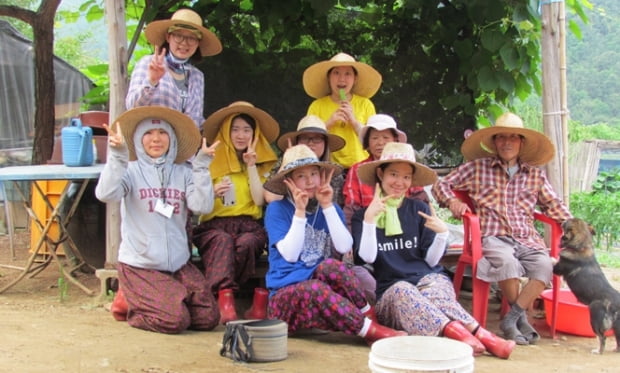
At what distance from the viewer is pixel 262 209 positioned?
4992mm

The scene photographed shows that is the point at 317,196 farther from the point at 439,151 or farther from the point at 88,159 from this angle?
the point at 439,151

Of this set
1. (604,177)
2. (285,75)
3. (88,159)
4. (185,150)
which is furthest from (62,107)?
(604,177)

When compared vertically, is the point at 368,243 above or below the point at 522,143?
below

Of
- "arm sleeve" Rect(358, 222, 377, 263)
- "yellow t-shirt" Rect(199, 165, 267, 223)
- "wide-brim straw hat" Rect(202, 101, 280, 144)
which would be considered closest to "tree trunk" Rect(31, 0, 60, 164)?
"wide-brim straw hat" Rect(202, 101, 280, 144)

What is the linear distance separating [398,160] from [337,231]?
22.1 inches

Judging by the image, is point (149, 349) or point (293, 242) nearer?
point (149, 349)

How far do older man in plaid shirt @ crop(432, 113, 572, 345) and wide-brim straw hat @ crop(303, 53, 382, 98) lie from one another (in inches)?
35.2

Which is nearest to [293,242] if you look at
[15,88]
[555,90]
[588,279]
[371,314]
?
[371,314]

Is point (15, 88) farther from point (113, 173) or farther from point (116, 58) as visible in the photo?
point (113, 173)

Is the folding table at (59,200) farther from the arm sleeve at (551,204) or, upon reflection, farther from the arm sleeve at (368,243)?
the arm sleeve at (551,204)

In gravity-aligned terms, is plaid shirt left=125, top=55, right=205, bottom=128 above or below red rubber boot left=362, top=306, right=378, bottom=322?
above

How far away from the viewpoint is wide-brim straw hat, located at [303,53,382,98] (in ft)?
17.6

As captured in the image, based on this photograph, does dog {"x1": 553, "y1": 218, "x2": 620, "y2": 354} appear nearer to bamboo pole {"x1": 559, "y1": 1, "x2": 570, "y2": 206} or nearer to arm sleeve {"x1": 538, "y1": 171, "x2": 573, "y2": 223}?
arm sleeve {"x1": 538, "y1": 171, "x2": 573, "y2": 223}

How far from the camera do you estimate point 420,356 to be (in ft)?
9.82
